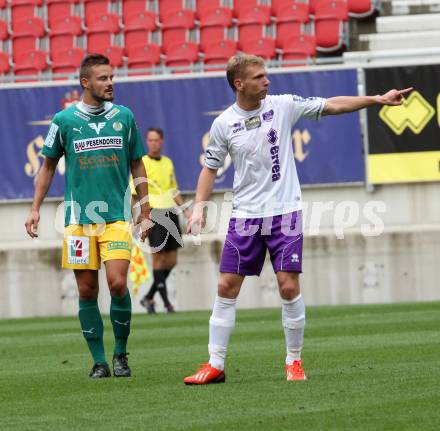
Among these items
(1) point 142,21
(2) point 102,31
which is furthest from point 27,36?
(1) point 142,21

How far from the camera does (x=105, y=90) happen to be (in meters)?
8.90

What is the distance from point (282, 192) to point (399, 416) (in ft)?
7.00

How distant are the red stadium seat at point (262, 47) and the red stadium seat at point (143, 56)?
5.45 ft

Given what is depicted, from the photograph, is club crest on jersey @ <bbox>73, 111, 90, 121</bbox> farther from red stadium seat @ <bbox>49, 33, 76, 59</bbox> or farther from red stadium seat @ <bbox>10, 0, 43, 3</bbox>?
red stadium seat @ <bbox>10, 0, 43, 3</bbox>

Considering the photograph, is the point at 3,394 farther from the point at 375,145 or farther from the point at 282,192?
the point at 375,145

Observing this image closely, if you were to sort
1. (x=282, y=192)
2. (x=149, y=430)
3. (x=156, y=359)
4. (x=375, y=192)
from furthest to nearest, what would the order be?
(x=375, y=192), (x=156, y=359), (x=282, y=192), (x=149, y=430)

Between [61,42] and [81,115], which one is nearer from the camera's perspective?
[81,115]

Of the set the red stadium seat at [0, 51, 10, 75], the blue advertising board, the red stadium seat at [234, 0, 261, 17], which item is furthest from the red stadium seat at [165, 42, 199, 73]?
the red stadium seat at [0, 51, 10, 75]

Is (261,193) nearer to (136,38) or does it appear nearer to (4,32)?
(136,38)

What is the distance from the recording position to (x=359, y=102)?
26.6 feet

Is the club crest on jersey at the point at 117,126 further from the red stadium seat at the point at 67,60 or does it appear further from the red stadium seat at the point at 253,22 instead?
the red stadium seat at the point at 67,60

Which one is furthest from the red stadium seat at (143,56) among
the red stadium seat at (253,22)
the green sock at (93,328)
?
the green sock at (93,328)

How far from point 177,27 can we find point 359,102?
14798 mm

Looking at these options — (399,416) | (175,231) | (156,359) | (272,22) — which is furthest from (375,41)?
(399,416)
